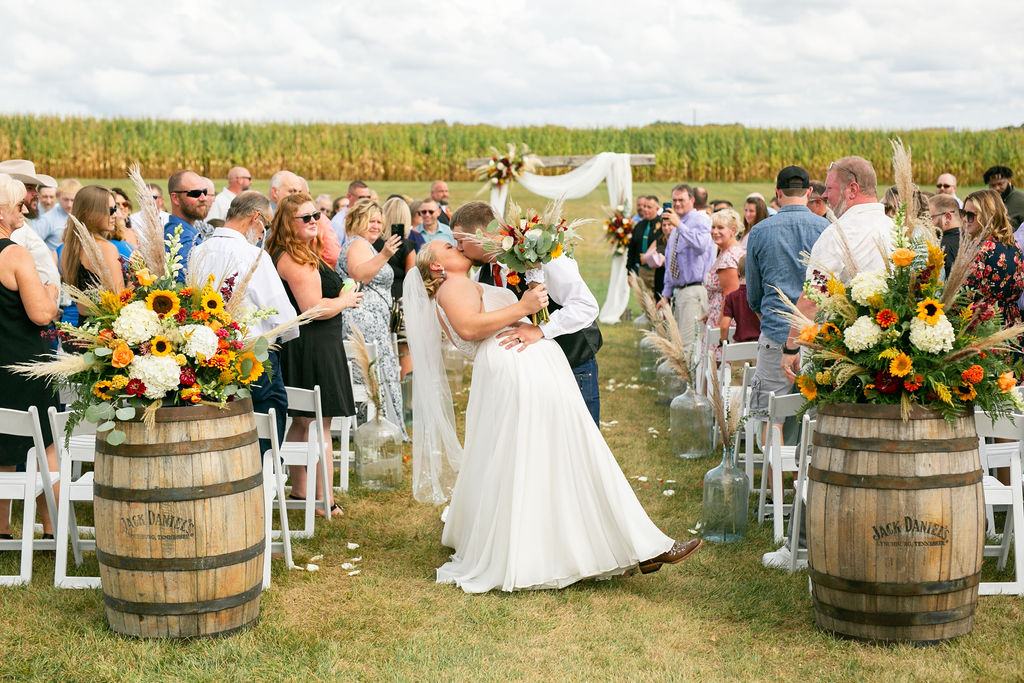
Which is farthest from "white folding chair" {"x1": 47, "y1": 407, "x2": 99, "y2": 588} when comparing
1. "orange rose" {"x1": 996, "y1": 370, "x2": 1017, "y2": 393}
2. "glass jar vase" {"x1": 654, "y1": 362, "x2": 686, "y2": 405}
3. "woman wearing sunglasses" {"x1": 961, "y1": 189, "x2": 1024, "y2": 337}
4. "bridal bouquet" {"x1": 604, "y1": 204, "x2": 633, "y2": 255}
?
"bridal bouquet" {"x1": 604, "y1": 204, "x2": 633, "y2": 255}

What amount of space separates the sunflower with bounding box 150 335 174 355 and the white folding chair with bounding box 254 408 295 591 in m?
0.83

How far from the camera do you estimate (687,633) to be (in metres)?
4.58

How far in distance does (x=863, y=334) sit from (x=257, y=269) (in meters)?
3.34

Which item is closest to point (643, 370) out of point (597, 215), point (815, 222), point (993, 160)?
point (815, 222)

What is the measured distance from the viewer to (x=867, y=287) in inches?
168

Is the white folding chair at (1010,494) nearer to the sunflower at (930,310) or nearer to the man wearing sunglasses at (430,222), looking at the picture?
the sunflower at (930,310)

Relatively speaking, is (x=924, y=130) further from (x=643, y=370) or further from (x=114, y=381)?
(x=114, y=381)

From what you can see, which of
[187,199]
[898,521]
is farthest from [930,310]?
[187,199]

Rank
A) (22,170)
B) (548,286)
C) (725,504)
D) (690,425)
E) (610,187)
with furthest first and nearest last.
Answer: (610,187), (690,425), (22,170), (725,504), (548,286)

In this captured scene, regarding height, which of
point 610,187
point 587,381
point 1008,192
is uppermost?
point 610,187

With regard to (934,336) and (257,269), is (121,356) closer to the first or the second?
(257,269)

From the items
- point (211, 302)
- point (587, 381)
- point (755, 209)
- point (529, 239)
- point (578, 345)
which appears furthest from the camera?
point (755, 209)

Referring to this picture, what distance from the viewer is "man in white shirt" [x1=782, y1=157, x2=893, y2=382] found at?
545cm

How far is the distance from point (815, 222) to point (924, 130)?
38614 mm
